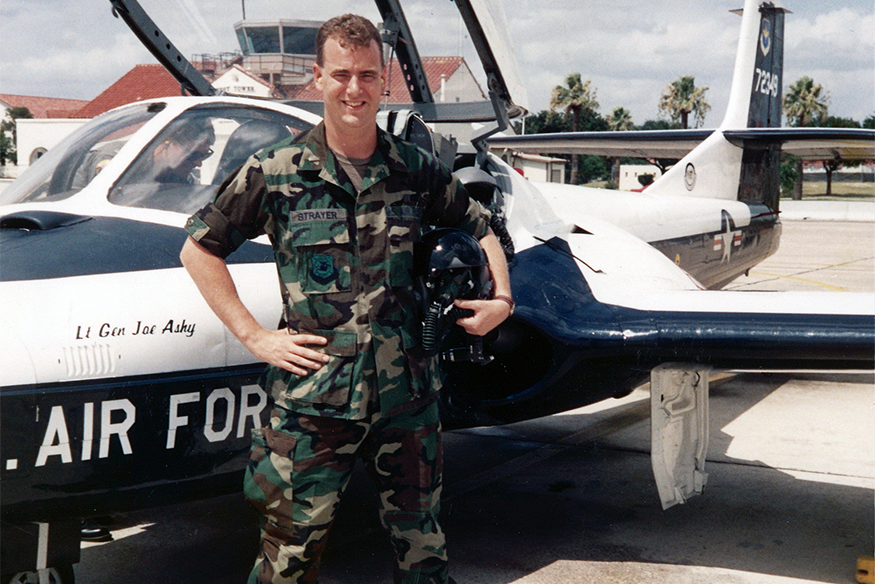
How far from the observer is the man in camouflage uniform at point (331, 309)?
100 inches

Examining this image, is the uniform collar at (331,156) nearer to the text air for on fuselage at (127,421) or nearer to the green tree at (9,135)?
the text air for on fuselage at (127,421)

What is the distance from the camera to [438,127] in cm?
488

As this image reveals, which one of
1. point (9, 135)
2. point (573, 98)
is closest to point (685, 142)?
point (9, 135)

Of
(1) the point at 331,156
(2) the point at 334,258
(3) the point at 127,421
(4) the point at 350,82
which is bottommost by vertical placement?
(3) the point at 127,421

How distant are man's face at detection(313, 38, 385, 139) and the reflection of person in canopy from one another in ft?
4.05

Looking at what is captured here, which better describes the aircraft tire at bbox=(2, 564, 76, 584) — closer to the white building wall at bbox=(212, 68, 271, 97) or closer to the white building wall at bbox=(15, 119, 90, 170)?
the white building wall at bbox=(212, 68, 271, 97)

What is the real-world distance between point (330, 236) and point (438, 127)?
2.46 m

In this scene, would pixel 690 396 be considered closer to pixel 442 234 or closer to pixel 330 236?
pixel 442 234

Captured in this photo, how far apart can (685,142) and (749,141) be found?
2.30 feet

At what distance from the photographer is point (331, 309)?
101 inches

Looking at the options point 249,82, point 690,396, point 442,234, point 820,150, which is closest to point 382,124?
point 249,82

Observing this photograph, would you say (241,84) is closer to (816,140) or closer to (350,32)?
(350,32)

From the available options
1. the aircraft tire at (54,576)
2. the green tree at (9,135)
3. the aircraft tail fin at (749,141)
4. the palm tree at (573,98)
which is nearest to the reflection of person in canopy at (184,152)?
the aircraft tire at (54,576)

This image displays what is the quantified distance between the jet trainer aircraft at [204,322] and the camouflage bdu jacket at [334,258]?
574mm
